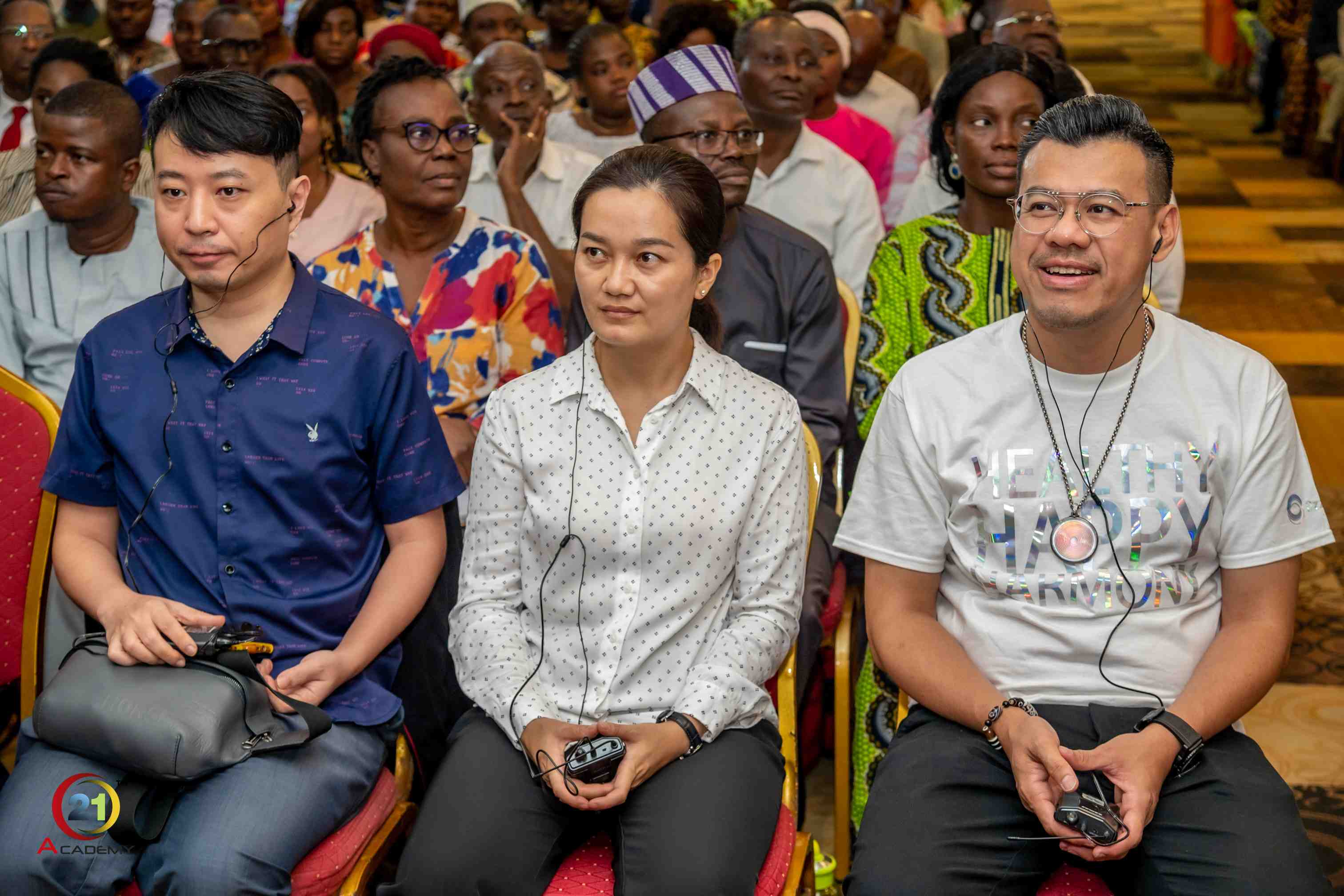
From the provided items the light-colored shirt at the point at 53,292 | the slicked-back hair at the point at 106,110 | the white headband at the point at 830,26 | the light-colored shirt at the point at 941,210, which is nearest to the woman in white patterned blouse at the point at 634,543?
the light-colored shirt at the point at 941,210

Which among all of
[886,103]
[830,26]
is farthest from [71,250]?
[886,103]

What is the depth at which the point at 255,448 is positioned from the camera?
201 centimetres

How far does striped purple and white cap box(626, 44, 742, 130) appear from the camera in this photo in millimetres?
3094

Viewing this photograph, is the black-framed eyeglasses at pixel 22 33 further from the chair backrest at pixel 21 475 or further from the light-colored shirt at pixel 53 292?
the chair backrest at pixel 21 475

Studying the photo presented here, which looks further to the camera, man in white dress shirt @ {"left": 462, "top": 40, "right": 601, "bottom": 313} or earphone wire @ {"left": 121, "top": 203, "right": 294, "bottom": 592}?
man in white dress shirt @ {"left": 462, "top": 40, "right": 601, "bottom": 313}

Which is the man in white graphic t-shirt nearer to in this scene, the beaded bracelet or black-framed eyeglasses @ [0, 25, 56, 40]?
the beaded bracelet

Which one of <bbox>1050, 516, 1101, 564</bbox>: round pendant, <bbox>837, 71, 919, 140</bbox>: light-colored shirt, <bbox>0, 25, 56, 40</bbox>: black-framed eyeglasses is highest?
<bbox>0, 25, 56, 40</bbox>: black-framed eyeglasses

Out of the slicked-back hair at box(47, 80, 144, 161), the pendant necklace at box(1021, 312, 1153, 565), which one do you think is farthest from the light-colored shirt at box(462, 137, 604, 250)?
the pendant necklace at box(1021, 312, 1153, 565)

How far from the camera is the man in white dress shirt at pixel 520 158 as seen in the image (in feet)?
12.6

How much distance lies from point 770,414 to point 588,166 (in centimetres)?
219

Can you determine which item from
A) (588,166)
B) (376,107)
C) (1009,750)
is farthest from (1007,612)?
(588,166)

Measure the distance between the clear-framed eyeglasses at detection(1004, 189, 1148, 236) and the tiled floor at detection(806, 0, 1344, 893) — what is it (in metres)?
1.32

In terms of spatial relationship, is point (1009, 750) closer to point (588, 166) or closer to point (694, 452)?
point (694, 452)

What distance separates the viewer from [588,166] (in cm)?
408
